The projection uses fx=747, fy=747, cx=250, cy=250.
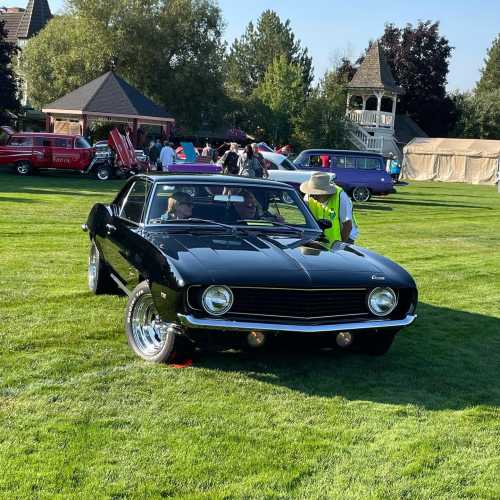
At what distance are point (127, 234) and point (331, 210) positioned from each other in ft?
7.54

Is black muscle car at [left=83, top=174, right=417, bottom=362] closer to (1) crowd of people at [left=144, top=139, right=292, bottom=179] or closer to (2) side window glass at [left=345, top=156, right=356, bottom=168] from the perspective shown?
(1) crowd of people at [left=144, top=139, right=292, bottom=179]

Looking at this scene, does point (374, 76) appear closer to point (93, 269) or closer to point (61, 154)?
point (61, 154)

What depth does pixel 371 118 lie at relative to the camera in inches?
2312

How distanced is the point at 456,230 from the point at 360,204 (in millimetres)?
6226

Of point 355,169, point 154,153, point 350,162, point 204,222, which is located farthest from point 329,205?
point 154,153

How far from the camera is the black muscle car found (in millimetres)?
5266

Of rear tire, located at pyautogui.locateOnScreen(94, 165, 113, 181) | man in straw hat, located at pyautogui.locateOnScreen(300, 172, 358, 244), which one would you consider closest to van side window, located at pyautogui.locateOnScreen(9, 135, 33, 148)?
rear tire, located at pyautogui.locateOnScreen(94, 165, 113, 181)

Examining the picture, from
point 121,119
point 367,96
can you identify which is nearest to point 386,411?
point 121,119

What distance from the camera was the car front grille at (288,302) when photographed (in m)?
5.28

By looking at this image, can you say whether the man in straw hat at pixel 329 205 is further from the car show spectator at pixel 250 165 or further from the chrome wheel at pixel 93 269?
the car show spectator at pixel 250 165

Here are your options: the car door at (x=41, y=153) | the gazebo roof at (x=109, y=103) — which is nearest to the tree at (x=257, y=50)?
the gazebo roof at (x=109, y=103)

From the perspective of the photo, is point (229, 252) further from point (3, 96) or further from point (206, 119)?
point (206, 119)

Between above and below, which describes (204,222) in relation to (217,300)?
above

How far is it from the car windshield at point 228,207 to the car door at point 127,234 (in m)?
0.21
